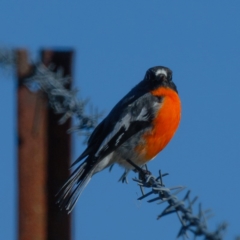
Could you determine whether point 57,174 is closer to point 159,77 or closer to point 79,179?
point 79,179

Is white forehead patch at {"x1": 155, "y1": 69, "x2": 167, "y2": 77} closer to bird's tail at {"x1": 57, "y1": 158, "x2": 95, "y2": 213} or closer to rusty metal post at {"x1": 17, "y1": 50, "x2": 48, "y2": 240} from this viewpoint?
bird's tail at {"x1": 57, "y1": 158, "x2": 95, "y2": 213}

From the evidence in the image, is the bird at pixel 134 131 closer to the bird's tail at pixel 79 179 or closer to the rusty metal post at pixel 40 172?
the bird's tail at pixel 79 179

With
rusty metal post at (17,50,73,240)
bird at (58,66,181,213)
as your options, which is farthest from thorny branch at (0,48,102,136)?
bird at (58,66,181,213)

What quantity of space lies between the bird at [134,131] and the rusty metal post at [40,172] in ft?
5.19

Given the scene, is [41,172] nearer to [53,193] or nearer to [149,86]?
[53,193]

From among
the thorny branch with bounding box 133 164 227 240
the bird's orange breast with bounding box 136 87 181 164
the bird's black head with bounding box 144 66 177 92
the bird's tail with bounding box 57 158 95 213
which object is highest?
the bird's black head with bounding box 144 66 177 92

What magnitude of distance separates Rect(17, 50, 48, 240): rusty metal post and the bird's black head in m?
2.61

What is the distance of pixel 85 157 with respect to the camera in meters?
5.26

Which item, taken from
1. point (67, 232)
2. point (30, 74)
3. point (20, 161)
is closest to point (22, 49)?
point (30, 74)

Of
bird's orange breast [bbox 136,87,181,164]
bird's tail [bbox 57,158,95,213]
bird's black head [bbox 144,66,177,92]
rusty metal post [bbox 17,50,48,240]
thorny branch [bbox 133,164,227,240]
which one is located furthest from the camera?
bird's black head [bbox 144,66,177,92]

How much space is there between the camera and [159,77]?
237 inches

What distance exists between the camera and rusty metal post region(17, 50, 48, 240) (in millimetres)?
3324

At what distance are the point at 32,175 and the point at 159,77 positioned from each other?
285 cm

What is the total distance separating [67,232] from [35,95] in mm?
743
